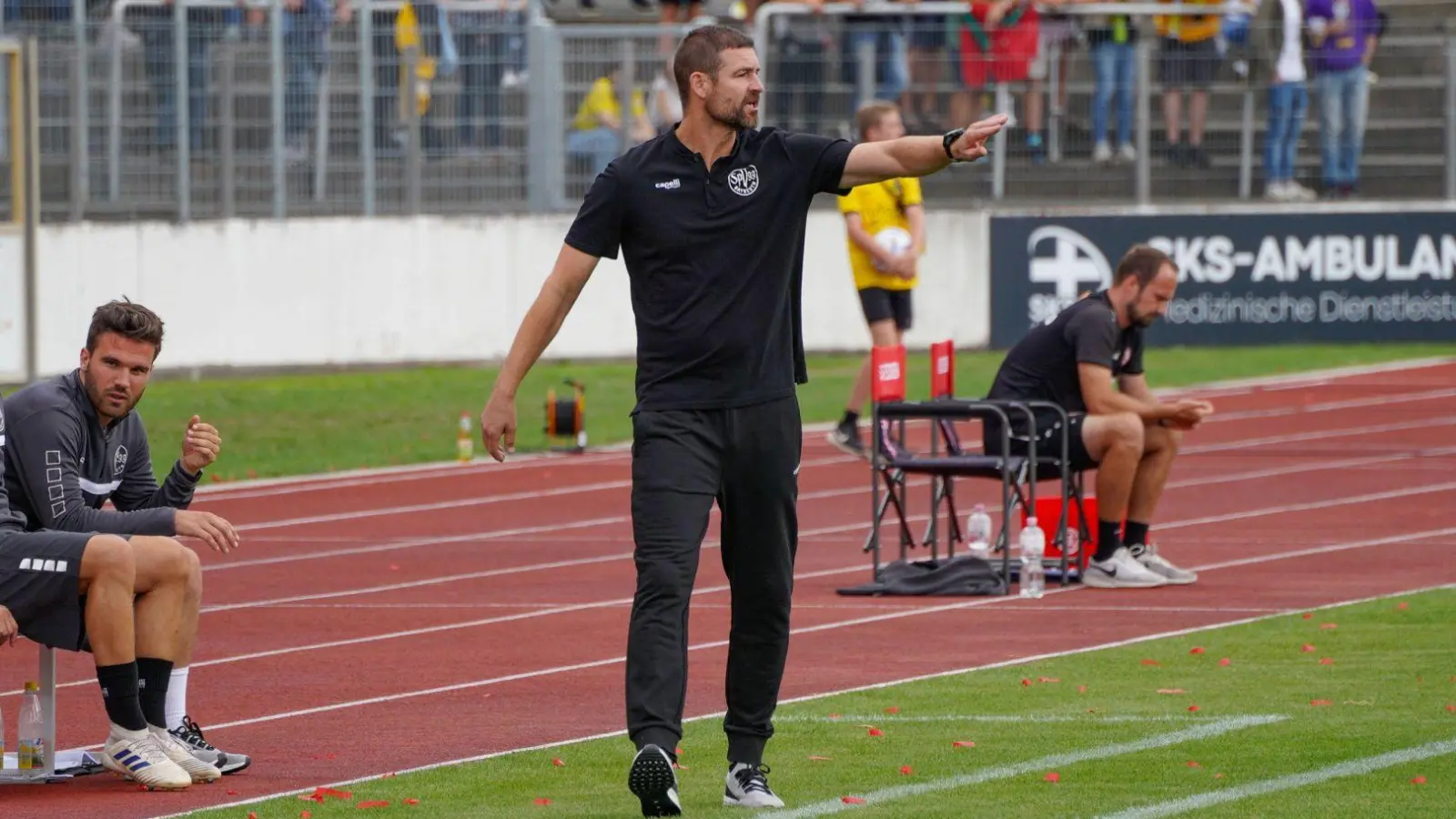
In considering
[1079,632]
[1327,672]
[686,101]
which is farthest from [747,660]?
[1079,632]

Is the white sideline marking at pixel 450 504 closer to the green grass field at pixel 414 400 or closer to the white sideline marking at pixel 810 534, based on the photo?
the green grass field at pixel 414 400

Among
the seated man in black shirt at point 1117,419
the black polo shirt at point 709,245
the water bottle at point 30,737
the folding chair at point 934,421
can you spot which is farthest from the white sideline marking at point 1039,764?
the seated man in black shirt at point 1117,419

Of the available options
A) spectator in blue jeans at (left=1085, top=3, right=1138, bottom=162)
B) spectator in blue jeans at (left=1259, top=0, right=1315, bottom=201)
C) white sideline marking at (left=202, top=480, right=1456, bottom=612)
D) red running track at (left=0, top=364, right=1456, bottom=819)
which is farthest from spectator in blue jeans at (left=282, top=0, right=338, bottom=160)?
white sideline marking at (left=202, top=480, right=1456, bottom=612)

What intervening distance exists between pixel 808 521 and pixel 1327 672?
5465 millimetres

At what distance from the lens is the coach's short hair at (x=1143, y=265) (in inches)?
454

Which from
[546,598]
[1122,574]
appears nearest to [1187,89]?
[1122,574]

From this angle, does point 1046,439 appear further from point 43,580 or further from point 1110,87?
point 1110,87

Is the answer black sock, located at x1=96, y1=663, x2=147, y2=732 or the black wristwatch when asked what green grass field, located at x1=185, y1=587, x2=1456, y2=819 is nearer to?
black sock, located at x1=96, y1=663, x2=147, y2=732

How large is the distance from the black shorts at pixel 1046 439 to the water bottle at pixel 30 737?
5358 mm

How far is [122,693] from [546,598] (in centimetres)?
444

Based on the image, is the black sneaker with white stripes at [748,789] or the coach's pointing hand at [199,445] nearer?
the black sneaker with white stripes at [748,789]

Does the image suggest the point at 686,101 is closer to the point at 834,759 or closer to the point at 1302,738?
the point at 834,759

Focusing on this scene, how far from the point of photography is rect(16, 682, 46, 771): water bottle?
734cm

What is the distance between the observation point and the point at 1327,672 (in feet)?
29.2
